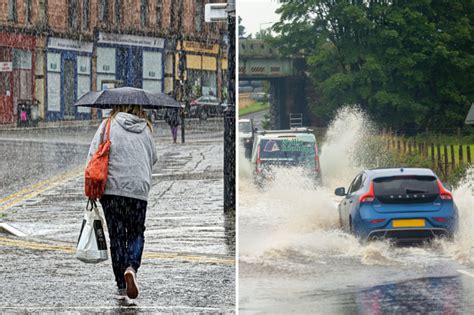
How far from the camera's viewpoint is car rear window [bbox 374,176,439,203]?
18.6 feet

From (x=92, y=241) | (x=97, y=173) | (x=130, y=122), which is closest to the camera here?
(x=97, y=173)

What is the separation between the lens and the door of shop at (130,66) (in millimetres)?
52156

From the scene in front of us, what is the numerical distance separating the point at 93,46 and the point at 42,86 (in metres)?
4.44

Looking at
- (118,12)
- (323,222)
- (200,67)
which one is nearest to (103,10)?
(118,12)

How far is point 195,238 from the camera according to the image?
1227 cm

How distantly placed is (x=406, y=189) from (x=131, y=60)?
47.8 meters

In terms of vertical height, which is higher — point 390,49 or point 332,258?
point 390,49

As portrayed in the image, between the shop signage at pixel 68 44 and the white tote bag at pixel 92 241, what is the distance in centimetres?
4050

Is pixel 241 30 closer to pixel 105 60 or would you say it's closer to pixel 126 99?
pixel 126 99

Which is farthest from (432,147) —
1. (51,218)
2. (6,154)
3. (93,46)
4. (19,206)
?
(93,46)

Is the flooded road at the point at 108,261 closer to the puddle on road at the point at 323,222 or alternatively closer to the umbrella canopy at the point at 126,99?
the umbrella canopy at the point at 126,99

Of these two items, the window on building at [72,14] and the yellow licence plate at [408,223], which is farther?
the window on building at [72,14]

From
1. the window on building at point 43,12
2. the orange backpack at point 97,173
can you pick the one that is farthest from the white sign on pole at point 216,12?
the window on building at point 43,12

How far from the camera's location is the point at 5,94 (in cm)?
4269
